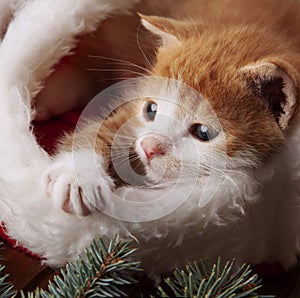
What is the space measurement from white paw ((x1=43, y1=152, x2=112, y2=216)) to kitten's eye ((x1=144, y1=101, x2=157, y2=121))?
0.09m

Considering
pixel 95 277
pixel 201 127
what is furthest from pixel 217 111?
pixel 95 277

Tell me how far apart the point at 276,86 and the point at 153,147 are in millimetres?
154

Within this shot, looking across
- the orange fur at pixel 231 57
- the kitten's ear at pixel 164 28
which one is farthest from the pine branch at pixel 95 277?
the kitten's ear at pixel 164 28

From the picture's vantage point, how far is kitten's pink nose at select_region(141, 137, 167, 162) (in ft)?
2.06

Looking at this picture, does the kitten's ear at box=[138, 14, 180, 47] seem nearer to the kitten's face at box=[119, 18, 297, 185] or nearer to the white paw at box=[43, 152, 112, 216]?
the kitten's face at box=[119, 18, 297, 185]

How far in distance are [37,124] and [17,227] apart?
0.47 ft

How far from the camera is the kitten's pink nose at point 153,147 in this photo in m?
0.63

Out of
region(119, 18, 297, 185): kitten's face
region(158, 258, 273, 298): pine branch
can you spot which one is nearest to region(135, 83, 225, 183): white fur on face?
region(119, 18, 297, 185): kitten's face

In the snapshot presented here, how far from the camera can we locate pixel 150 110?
0.66 metres

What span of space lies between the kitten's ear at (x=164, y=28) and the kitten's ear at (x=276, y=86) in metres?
0.10

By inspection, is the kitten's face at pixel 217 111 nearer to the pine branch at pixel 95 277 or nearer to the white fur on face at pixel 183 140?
the white fur on face at pixel 183 140

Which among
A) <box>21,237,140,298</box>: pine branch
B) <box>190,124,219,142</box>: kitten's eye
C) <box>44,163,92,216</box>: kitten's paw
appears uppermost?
<box>190,124,219,142</box>: kitten's eye

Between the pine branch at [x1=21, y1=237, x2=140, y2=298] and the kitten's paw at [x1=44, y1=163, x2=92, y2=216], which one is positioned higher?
the kitten's paw at [x1=44, y1=163, x2=92, y2=216]

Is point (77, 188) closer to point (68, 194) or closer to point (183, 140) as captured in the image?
point (68, 194)
